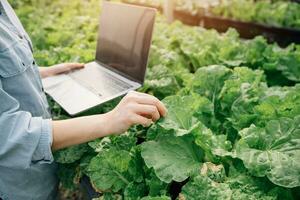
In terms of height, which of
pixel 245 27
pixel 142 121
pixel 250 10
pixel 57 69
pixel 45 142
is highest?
pixel 142 121

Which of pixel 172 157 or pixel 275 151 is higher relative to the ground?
pixel 275 151

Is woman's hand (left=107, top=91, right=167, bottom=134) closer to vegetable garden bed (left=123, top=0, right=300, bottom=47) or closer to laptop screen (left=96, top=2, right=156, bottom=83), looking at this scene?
laptop screen (left=96, top=2, right=156, bottom=83)

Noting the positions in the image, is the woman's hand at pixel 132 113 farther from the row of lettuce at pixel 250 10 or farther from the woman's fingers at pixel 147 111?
the row of lettuce at pixel 250 10

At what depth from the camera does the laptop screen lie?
2178 millimetres

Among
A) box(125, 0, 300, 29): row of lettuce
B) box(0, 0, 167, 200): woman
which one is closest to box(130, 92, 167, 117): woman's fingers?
box(0, 0, 167, 200): woman

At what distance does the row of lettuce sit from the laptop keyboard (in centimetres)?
335

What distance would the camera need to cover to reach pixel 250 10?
6156mm

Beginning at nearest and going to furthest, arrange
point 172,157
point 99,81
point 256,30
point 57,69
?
point 172,157 → point 99,81 → point 57,69 → point 256,30

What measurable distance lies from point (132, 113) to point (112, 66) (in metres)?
1.10

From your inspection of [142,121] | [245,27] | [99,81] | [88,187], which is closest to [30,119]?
[142,121]

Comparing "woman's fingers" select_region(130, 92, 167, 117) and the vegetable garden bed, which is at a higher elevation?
"woman's fingers" select_region(130, 92, 167, 117)

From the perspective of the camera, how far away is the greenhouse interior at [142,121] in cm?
154

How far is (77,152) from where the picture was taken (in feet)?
6.83

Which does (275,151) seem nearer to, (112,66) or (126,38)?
(126,38)
